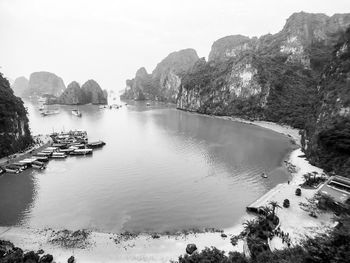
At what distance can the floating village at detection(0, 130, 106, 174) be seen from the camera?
2257 inches

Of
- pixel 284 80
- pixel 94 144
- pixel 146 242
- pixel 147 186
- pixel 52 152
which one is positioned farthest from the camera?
pixel 284 80

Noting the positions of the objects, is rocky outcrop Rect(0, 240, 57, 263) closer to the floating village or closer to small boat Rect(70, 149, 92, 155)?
the floating village

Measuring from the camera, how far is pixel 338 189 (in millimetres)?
40469

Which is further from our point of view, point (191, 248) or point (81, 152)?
point (81, 152)

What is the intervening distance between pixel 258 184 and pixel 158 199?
21.9 metres

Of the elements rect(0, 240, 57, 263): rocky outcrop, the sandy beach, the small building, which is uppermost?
the small building

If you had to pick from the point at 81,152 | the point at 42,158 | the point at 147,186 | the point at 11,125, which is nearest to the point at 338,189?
the point at 147,186

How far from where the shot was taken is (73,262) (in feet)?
90.5

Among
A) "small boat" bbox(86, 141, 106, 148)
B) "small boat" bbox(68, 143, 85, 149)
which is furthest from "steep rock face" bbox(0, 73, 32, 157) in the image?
"small boat" bbox(86, 141, 106, 148)

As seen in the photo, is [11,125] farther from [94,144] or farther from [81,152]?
[94,144]

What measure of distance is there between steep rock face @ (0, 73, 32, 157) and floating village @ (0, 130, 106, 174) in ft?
10.4

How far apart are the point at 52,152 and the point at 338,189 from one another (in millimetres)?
71180

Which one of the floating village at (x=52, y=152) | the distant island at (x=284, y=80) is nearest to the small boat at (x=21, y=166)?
the floating village at (x=52, y=152)

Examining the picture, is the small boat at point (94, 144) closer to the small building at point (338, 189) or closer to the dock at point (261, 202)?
the dock at point (261, 202)
